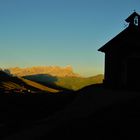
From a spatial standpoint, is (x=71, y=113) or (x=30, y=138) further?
(x=71, y=113)

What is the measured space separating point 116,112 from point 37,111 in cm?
1461

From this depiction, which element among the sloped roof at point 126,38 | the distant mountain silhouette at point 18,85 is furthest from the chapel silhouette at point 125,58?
the distant mountain silhouette at point 18,85

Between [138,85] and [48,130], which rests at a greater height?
[138,85]

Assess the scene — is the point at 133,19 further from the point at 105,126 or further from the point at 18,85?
the point at 18,85

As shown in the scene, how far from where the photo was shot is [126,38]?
3350 centimetres

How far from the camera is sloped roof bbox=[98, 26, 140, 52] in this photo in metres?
32.8

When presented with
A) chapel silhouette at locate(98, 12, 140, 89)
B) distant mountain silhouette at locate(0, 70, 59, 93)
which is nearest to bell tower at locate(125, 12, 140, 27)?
chapel silhouette at locate(98, 12, 140, 89)

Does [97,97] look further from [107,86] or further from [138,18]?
[138,18]

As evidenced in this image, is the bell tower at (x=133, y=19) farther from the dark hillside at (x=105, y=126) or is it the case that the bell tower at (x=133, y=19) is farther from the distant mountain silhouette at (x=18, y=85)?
the distant mountain silhouette at (x=18, y=85)

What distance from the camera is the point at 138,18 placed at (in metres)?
34.4

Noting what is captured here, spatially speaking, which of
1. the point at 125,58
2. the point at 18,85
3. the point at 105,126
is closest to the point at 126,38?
the point at 125,58

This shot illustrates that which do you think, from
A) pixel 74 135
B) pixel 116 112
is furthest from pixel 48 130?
pixel 116 112

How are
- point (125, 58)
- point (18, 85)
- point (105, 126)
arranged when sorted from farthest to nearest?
point (18, 85) < point (125, 58) < point (105, 126)

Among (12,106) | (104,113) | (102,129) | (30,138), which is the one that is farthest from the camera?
(12,106)
